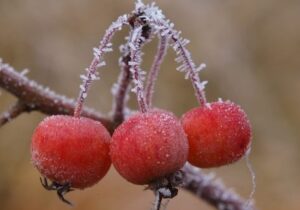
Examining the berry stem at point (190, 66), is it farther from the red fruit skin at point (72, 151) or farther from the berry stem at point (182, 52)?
the red fruit skin at point (72, 151)

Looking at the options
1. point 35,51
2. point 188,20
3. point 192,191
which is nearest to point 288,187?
point 188,20

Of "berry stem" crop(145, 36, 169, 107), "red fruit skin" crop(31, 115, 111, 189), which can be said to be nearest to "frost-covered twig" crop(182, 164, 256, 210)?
"berry stem" crop(145, 36, 169, 107)

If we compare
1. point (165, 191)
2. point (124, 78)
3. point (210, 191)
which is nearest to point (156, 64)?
point (124, 78)

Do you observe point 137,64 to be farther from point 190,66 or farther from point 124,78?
point 124,78

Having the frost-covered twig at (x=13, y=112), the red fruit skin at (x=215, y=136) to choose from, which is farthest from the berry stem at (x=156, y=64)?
the frost-covered twig at (x=13, y=112)

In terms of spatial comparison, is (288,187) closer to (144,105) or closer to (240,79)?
(240,79)

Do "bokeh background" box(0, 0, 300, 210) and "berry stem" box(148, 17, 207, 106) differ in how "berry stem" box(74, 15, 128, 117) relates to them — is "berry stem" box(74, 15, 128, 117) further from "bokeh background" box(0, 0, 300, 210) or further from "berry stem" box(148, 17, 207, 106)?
"bokeh background" box(0, 0, 300, 210)
